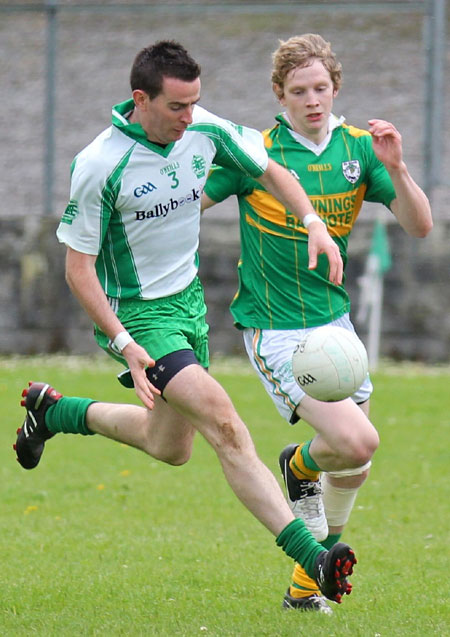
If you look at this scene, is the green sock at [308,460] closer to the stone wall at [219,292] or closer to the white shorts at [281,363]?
the white shorts at [281,363]

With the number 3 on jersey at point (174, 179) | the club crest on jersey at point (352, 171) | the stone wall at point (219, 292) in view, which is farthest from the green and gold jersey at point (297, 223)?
the stone wall at point (219, 292)

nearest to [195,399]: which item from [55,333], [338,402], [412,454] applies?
[338,402]

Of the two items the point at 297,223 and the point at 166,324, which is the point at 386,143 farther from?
the point at 166,324

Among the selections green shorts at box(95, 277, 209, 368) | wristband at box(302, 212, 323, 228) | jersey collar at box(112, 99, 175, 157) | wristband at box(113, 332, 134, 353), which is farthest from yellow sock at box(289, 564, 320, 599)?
jersey collar at box(112, 99, 175, 157)

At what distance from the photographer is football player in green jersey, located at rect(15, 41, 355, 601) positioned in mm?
5027

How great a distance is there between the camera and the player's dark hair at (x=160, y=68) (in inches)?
202

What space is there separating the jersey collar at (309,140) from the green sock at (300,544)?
1992mm

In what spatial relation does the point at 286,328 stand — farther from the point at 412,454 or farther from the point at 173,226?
the point at 412,454

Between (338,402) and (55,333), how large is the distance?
9.65 metres

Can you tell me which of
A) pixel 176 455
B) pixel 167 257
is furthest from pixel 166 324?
pixel 176 455

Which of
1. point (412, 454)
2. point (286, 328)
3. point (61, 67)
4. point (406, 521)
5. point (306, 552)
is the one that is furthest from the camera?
point (61, 67)

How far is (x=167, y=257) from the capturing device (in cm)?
562

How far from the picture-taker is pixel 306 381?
513 centimetres


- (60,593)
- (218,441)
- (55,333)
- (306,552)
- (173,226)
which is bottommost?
(55,333)
